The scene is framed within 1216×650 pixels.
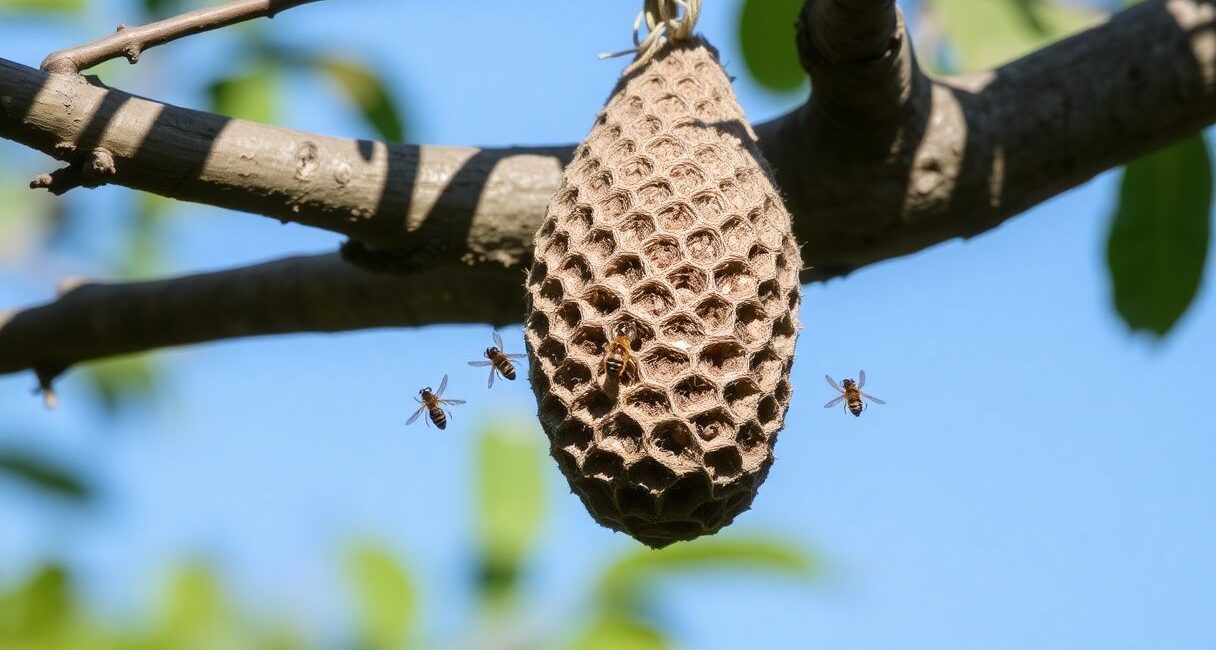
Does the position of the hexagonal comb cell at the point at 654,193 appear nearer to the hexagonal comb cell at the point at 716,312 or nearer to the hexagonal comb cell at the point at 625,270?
the hexagonal comb cell at the point at 625,270

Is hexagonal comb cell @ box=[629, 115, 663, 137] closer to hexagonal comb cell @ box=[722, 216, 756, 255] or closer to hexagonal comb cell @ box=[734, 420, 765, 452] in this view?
hexagonal comb cell @ box=[722, 216, 756, 255]

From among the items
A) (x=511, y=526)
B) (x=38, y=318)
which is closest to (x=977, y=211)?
(x=511, y=526)

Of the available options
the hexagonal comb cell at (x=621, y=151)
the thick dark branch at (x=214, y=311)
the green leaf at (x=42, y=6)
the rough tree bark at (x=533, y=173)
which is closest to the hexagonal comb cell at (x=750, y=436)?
the hexagonal comb cell at (x=621, y=151)

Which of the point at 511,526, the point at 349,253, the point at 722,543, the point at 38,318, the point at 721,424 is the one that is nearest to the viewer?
the point at 721,424

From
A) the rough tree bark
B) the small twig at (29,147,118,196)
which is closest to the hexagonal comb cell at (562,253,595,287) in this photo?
the rough tree bark

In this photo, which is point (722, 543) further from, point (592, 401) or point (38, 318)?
point (38, 318)
